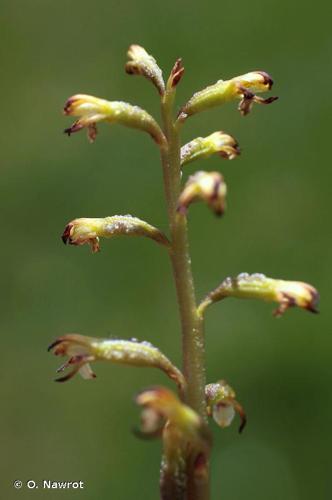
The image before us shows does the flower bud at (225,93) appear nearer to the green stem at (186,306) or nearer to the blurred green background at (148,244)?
the green stem at (186,306)

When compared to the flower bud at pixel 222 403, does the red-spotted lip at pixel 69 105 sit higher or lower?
higher

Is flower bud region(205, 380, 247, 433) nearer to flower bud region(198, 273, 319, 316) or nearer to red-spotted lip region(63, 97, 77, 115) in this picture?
→ flower bud region(198, 273, 319, 316)

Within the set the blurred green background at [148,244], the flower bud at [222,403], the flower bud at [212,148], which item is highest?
the blurred green background at [148,244]

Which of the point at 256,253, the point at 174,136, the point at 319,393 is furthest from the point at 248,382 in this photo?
the point at 174,136

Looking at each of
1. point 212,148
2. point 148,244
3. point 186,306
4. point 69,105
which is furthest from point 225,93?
point 148,244

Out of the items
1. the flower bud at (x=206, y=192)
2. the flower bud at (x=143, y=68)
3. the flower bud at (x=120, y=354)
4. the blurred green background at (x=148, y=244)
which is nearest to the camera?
the flower bud at (x=206, y=192)

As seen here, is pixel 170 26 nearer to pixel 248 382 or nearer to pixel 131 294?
pixel 131 294

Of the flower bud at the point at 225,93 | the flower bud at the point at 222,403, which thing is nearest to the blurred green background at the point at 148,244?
the flower bud at the point at 222,403
